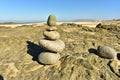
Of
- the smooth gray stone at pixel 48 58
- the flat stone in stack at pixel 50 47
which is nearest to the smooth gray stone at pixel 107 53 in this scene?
the flat stone in stack at pixel 50 47

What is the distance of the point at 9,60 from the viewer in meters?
12.3

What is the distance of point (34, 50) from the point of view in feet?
43.7

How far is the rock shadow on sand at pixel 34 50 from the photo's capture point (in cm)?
1271

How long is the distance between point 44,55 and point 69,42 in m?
3.59

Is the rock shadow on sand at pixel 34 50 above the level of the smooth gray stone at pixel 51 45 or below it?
below

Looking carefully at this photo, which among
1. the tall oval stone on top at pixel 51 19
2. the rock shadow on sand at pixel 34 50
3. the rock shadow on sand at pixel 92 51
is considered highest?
the tall oval stone on top at pixel 51 19

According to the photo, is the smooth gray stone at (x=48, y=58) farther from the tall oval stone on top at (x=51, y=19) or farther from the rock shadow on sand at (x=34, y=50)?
the tall oval stone on top at (x=51, y=19)

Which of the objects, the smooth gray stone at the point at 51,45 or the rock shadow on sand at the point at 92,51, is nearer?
the smooth gray stone at the point at 51,45

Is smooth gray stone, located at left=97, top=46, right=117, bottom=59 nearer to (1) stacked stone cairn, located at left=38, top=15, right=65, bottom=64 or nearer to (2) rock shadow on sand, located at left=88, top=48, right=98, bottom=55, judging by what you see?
(2) rock shadow on sand, located at left=88, top=48, right=98, bottom=55

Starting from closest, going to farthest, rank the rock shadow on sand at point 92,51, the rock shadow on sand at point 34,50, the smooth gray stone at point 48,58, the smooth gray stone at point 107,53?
the smooth gray stone at point 48,58 → the smooth gray stone at point 107,53 → the rock shadow on sand at point 34,50 → the rock shadow on sand at point 92,51

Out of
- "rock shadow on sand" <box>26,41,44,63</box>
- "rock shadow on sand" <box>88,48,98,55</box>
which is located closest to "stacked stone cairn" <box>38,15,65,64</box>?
"rock shadow on sand" <box>26,41,44,63</box>

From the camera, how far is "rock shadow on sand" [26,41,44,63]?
12712mm

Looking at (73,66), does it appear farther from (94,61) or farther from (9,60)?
(9,60)

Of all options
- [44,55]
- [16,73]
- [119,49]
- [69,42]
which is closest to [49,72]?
[44,55]
